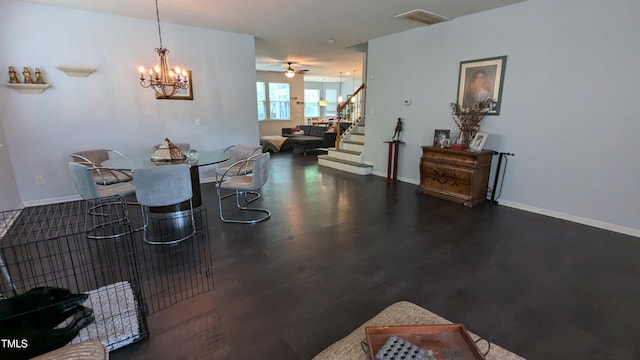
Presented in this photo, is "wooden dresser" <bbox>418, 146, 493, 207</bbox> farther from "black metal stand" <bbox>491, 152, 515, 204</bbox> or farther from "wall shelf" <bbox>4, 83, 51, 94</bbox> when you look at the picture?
"wall shelf" <bbox>4, 83, 51, 94</bbox>

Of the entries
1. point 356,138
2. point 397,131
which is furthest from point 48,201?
point 356,138

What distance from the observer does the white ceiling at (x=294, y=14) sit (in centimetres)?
380

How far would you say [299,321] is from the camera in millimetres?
1927

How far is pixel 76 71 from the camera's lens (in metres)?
4.14

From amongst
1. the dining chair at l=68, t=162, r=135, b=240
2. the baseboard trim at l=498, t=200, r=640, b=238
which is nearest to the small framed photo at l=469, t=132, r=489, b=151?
the baseboard trim at l=498, t=200, r=640, b=238

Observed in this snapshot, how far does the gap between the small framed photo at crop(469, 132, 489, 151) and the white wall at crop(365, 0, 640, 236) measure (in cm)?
19

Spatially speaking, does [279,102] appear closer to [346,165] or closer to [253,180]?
[346,165]

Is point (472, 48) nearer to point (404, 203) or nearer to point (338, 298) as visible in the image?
point (404, 203)

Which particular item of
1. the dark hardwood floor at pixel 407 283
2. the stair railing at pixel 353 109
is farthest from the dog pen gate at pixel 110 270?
the stair railing at pixel 353 109

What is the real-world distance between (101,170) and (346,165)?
4.29 m

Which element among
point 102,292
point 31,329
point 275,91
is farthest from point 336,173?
point 275,91

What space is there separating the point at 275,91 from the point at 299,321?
11.0 metres

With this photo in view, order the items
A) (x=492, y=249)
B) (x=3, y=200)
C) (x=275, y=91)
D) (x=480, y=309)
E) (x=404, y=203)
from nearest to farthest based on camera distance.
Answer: (x=480, y=309) < (x=492, y=249) < (x=3, y=200) < (x=404, y=203) < (x=275, y=91)

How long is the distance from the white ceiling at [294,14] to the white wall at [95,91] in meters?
0.21
